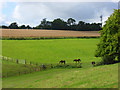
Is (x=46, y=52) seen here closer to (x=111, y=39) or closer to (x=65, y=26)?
(x=111, y=39)

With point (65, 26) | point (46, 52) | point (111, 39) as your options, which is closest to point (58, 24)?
point (65, 26)

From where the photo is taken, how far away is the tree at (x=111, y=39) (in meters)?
35.3

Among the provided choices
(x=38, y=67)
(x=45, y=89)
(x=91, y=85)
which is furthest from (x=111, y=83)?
(x=38, y=67)

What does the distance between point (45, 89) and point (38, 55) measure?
3651 cm

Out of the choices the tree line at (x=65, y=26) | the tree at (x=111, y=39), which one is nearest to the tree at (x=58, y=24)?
the tree line at (x=65, y=26)

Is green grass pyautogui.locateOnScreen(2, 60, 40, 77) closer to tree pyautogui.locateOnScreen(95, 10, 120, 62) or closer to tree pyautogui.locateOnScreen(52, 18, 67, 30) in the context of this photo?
tree pyautogui.locateOnScreen(95, 10, 120, 62)

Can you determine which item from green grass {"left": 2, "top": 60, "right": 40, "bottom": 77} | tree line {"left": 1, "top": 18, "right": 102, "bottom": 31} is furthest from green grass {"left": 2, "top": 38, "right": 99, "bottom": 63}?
tree line {"left": 1, "top": 18, "right": 102, "bottom": 31}

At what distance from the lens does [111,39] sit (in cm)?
3600

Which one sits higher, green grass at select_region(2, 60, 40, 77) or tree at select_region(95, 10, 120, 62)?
tree at select_region(95, 10, 120, 62)

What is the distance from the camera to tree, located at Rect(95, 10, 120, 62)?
116ft

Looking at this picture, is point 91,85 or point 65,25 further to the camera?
point 65,25

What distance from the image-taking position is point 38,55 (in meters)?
55.4

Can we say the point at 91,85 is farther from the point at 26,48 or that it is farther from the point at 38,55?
the point at 26,48

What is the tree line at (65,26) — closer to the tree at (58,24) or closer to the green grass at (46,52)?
the tree at (58,24)
